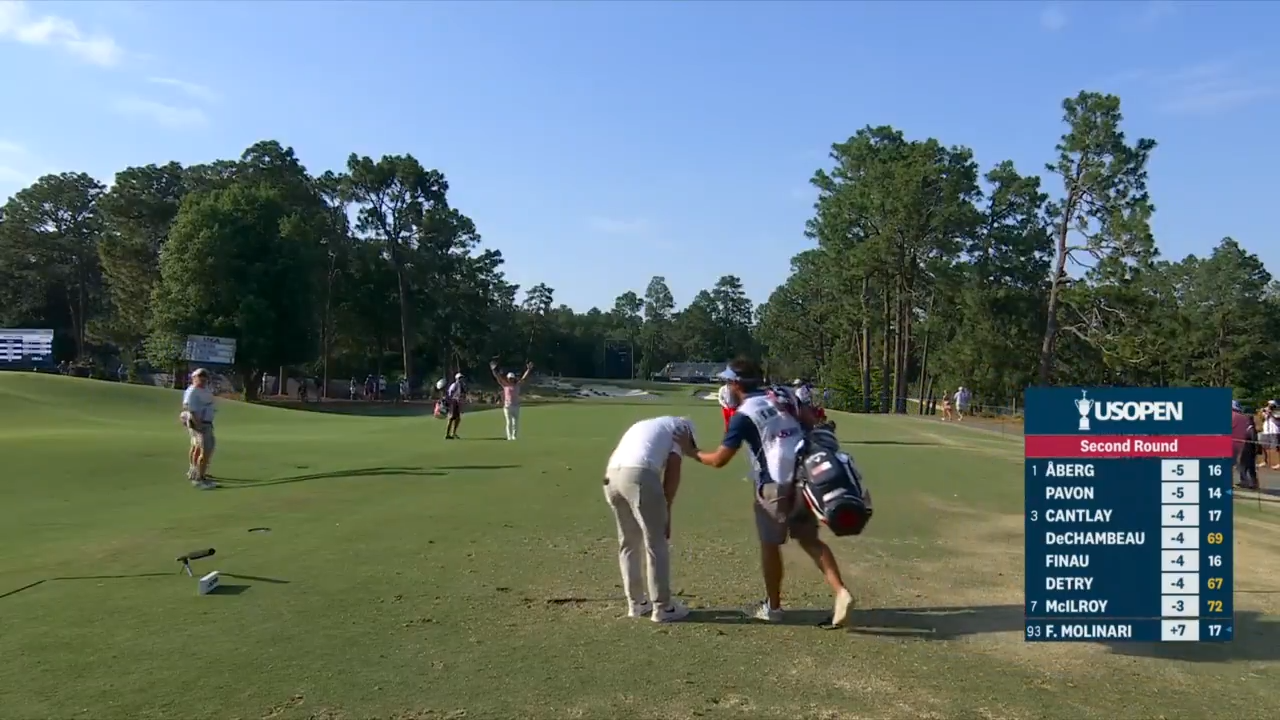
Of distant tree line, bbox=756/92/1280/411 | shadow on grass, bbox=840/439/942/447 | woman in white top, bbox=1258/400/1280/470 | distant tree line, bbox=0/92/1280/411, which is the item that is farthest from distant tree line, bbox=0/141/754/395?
woman in white top, bbox=1258/400/1280/470

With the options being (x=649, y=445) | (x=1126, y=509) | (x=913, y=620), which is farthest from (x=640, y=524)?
(x=1126, y=509)

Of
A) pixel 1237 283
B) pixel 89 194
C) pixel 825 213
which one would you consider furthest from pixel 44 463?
pixel 89 194

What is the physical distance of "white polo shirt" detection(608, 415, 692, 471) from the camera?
6.48m

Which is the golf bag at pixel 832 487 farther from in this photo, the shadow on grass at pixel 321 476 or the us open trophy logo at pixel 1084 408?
the shadow on grass at pixel 321 476

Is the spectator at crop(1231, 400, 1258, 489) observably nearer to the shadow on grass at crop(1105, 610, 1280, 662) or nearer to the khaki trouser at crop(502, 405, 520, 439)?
the shadow on grass at crop(1105, 610, 1280, 662)

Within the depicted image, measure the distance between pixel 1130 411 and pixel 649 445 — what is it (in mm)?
2961

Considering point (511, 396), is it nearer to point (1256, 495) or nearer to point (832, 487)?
point (1256, 495)

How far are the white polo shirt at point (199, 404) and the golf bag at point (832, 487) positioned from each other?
1118cm

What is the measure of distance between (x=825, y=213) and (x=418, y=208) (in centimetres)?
3280

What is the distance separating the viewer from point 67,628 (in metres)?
6.17

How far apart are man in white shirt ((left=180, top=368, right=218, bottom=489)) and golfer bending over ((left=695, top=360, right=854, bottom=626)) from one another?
1036 centimetres

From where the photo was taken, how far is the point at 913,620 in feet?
22.1

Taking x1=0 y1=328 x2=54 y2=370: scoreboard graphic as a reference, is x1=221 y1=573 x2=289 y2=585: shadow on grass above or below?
below

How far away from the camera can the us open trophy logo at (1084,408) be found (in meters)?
5.40
